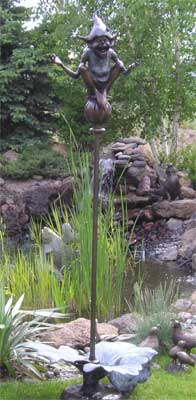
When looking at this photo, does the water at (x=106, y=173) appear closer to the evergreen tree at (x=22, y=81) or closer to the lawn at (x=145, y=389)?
the evergreen tree at (x=22, y=81)

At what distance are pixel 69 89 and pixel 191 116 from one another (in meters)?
2.19

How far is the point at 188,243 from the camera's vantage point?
697 cm

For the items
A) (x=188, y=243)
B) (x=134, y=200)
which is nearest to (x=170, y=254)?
(x=188, y=243)

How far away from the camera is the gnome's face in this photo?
2.61m

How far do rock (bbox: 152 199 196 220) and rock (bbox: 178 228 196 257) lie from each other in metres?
0.76

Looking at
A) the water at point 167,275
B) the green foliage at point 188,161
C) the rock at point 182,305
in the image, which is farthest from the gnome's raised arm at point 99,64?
the green foliage at point 188,161

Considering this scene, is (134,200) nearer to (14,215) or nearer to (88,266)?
(14,215)

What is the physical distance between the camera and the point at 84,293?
416 cm

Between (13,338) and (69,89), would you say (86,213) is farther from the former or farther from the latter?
(69,89)

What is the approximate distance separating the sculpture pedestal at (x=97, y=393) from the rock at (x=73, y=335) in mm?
440

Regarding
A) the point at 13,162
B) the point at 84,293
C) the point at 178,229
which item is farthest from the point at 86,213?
the point at 13,162

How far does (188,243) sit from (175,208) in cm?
119

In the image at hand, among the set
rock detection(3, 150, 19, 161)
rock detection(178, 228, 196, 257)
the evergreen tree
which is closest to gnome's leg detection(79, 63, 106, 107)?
rock detection(178, 228, 196, 257)

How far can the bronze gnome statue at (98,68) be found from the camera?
2.61 meters
